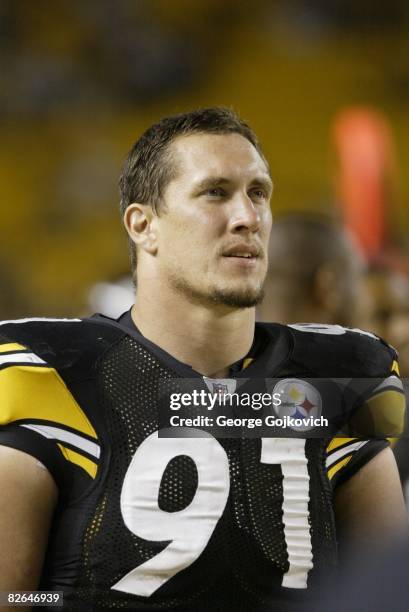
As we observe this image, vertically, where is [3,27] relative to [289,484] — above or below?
above

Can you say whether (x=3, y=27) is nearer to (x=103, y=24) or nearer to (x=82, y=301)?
(x=103, y=24)

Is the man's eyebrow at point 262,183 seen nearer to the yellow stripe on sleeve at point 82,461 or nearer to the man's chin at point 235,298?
the man's chin at point 235,298

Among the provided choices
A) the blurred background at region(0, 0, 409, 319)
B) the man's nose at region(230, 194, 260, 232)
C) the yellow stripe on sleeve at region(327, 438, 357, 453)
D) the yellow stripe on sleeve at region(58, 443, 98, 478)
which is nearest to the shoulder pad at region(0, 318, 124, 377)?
the yellow stripe on sleeve at region(58, 443, 98, 478)

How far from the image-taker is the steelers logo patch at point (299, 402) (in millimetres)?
1391

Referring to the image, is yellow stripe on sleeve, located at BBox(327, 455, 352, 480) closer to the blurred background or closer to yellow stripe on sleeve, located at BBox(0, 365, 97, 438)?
yellow stripe on sleeve, located at BBox(0, 365, 97, 438)

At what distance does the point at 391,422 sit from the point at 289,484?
8.5 inches

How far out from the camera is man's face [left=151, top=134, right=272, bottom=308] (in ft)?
4.54

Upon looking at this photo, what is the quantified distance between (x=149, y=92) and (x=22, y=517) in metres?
4.76

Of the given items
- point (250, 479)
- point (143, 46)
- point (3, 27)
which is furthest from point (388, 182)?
point (250, 479)

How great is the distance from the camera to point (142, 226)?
1480 mm

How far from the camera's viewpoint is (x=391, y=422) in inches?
57.9

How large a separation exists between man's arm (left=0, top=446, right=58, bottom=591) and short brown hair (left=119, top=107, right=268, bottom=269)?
428mm

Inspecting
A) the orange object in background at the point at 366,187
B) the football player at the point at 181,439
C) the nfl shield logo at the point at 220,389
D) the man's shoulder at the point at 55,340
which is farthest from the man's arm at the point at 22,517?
the orange object in background at the point at 366,187

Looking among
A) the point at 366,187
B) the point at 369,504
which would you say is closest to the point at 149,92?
the point at 366,187
